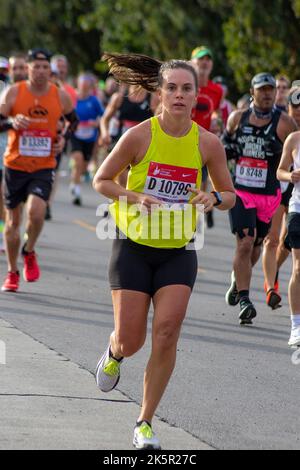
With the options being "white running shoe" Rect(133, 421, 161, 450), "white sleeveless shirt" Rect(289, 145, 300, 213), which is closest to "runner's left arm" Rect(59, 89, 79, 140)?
"white sleeveless shirt" Rect(289, 145, 300, 213)

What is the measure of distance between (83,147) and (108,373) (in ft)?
49.2

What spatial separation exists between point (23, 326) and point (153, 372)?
3.44 m

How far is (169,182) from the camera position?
6805 millimetres

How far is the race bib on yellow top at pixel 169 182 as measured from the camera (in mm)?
6801

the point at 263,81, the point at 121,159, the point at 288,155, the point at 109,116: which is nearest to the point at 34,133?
the point at 263,81

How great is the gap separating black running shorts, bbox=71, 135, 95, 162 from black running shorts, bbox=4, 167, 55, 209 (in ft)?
32.3

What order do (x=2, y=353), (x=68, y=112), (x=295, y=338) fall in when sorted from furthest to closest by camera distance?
(x=68, y=112)
(x=295, y=338)
(x=2, y=353)

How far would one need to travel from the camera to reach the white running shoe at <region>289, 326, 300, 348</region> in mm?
9820

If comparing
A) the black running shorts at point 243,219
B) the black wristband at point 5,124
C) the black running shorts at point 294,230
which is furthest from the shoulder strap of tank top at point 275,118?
the black wristband at point 5,124

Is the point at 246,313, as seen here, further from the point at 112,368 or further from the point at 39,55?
the point at 112,368

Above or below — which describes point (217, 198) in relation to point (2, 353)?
above

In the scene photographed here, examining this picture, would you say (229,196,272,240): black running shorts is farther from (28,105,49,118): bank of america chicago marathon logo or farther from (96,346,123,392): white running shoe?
(96,346,123,392): white running shoe
